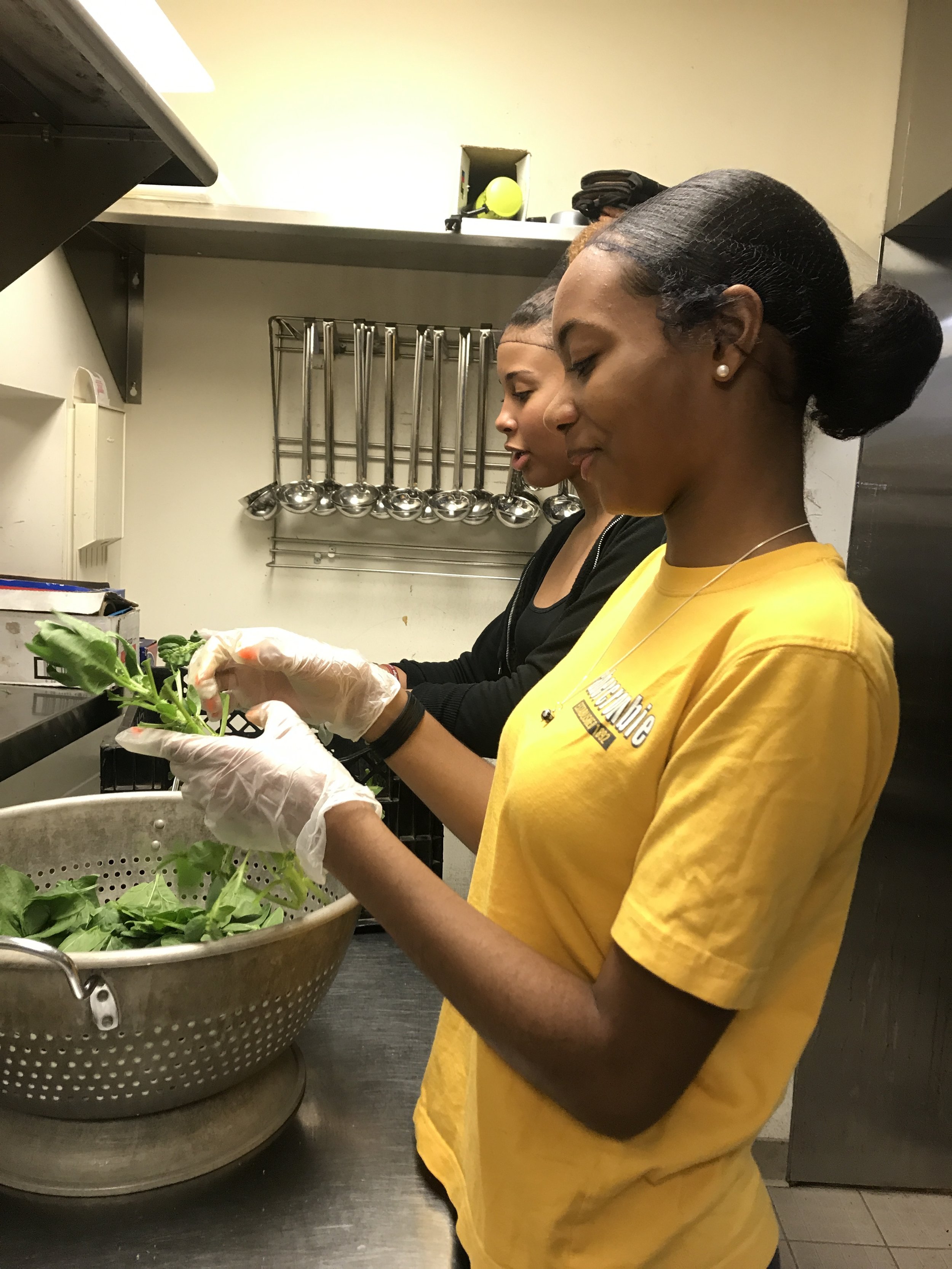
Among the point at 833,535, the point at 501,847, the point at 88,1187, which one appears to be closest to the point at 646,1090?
the point at 501,847

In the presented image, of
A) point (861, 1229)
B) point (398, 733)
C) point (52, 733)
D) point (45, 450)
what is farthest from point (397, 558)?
point (861, 1229)

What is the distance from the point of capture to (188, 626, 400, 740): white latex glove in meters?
1.00

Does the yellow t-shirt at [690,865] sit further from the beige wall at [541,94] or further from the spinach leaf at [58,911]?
the beige wall at [541,94]

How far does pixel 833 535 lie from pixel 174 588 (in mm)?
1565

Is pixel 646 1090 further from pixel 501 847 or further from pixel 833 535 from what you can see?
pixel 833 535

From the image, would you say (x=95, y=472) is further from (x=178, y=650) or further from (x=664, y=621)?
(x=664, y=621)

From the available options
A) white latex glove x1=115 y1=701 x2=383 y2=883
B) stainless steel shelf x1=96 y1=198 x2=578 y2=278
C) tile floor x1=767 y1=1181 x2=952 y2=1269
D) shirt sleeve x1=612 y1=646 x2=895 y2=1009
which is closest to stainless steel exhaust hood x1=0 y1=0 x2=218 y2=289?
stainless steel shelf x1=96 y1=198 x2=578 y2=278

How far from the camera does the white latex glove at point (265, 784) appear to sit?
28.5 inches

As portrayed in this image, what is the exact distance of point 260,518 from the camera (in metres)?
2.15

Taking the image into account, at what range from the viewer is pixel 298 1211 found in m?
0.73

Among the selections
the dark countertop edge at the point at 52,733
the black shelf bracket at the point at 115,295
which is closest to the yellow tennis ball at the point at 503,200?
the black shelf bracket at the point at 115,295

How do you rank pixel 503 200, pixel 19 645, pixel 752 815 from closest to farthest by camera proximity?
pixel 752 815, pixel 19 645, pixel 503 200

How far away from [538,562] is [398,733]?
0.57 m

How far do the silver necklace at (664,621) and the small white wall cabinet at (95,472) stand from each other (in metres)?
1.52
